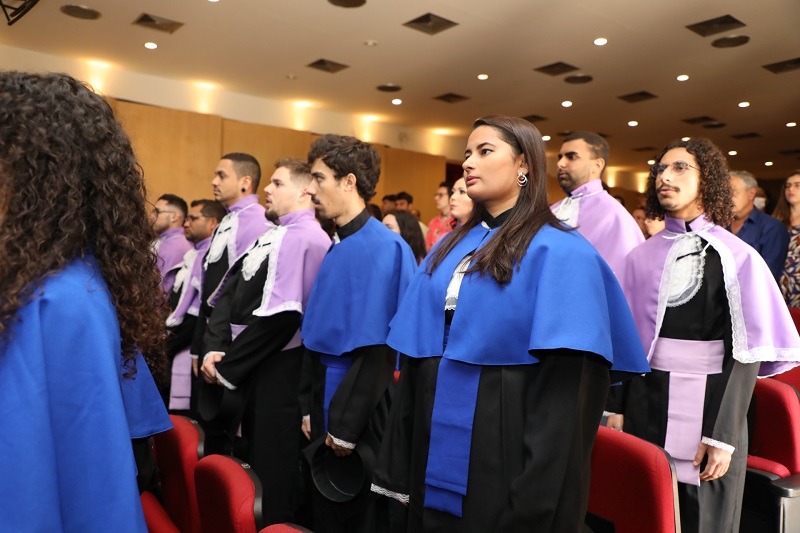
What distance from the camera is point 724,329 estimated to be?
2066 mm

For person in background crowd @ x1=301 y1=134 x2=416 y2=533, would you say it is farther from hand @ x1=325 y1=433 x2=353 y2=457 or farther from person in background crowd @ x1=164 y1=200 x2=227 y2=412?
person in background crowd @ x1=164 y1=200 x2=227 y2=412

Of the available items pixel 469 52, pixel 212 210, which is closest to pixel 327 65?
pixel 469 52

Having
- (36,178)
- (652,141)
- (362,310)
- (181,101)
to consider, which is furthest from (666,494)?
(652,141)

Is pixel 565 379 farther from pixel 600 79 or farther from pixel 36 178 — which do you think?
pixel 600 79

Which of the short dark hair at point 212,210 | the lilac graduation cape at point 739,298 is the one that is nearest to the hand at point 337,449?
the lilac graduation cape at point 739,298

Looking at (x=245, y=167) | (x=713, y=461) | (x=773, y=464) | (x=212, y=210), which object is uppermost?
(x=245, y=167)

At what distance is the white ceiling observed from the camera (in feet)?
21.0

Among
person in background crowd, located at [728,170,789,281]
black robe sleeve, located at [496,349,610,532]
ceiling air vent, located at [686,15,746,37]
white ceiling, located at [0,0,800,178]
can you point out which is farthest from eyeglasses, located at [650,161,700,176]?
ceiling air vent, located at [686,15,746,37]

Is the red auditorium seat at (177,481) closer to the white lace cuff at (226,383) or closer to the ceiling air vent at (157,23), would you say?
the white lace cuff at (226,383)

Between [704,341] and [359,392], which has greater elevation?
[704,341]

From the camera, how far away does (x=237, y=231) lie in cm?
371

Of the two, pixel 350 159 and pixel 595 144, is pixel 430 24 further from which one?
pixel 350 159

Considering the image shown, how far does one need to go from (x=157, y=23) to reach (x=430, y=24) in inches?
120

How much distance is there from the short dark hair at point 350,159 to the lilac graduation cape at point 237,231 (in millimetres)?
1145
